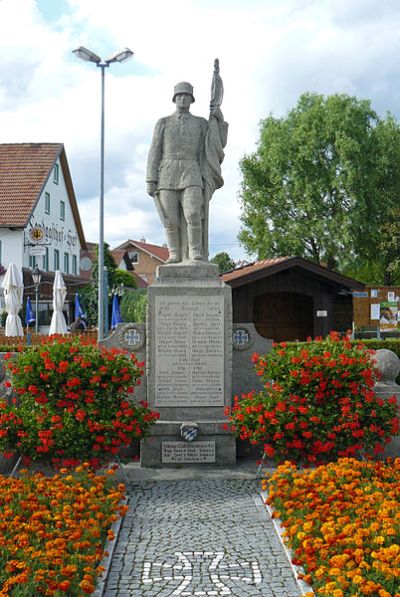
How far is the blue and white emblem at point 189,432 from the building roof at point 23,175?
2300 centimetres

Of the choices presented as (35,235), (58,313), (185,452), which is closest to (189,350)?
(185,452)

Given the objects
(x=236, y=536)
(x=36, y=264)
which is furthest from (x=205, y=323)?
(x=36, y=264)

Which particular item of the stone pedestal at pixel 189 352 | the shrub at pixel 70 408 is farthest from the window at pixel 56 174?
the shrub at pixel 70 408

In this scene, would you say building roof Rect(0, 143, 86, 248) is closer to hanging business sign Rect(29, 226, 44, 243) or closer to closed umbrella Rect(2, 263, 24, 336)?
hanging business sign Rect(29, 226, 44, 243)

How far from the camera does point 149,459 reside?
25.1 ft

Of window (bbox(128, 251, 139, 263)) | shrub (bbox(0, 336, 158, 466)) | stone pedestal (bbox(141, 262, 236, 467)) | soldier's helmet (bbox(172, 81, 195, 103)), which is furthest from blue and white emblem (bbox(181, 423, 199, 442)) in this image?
window (bbox(128, 251, 139, 263))

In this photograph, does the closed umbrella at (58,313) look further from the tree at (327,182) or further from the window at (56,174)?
the tree at (327,182)

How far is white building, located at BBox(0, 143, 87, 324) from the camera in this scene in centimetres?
2934

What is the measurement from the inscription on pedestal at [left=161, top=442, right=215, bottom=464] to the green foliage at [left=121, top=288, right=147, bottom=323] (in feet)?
76.6

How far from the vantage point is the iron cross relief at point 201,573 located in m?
4.32

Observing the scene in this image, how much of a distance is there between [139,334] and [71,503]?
3.00 metres

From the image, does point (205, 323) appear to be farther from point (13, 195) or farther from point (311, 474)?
point (13, 195)

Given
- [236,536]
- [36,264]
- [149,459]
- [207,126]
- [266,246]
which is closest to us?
[236,536]

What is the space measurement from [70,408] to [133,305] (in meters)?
28.6
